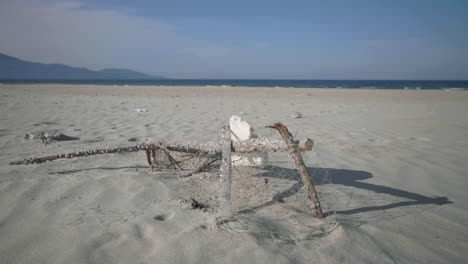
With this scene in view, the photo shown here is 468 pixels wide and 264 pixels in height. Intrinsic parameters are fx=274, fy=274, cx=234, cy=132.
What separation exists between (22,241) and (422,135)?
6.48 m

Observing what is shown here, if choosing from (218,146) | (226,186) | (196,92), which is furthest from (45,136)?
(196,92)

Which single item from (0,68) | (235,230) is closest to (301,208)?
(235,230)

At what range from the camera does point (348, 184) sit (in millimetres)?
3107

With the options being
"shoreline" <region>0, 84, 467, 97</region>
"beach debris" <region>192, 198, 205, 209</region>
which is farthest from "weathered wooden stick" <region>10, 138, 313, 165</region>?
"shoreline" <region>0, 84, 467, 97</region>

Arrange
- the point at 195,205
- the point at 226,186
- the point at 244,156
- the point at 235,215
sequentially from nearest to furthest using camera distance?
the point at 226,186, the point at 235,215, the point at 195,205, the point at 244,156

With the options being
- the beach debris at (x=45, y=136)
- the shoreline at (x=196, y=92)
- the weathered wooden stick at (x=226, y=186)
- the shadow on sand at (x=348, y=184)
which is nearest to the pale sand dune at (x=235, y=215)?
the shadow on sand at (x=348, y=184)

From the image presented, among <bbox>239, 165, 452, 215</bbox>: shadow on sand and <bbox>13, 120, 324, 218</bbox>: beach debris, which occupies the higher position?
<bbox>13, 120, 324, 218</bbox>: beach debris

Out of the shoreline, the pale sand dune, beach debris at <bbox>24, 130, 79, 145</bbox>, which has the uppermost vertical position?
the shoreline

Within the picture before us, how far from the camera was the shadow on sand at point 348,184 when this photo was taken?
256 cm

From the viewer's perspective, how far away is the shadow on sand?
256cm

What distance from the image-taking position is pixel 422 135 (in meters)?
5.57

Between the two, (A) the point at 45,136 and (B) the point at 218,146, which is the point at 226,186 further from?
(A) the point at 45,136

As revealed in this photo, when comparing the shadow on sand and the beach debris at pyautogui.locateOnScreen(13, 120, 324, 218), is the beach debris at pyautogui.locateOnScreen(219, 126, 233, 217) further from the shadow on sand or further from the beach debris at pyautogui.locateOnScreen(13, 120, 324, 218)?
the shadow on sand

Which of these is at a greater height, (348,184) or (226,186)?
(226,186)
